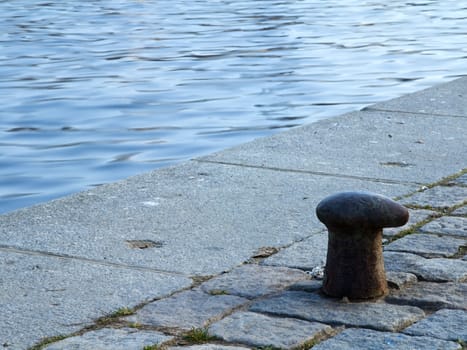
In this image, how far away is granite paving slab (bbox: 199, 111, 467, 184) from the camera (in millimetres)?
5660

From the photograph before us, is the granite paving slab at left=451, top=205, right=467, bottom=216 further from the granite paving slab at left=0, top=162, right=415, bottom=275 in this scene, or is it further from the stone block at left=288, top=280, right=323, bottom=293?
the stone block at left=288, top=280, right=323, bottom=293

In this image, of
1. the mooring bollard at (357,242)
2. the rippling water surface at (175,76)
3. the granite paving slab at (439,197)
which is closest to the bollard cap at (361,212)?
the mooring bollard at (357,242)

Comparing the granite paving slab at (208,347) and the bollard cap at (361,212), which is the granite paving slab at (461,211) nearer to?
the bollard cap at (361,212)

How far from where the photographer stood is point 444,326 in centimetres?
336

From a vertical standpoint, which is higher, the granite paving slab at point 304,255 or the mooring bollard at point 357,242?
the mooring bollard at point 357,242

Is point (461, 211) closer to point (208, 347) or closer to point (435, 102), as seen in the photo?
point (208, 347)

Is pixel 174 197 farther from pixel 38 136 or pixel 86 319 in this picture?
pixel 38 136

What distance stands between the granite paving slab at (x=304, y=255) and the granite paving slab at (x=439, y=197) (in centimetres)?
76

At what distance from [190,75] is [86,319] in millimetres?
7868

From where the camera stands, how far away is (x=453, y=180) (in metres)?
5.44

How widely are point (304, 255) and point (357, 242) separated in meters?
0.58

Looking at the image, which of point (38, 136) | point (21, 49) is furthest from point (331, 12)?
point (38, 136)

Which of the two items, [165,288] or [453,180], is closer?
[165,288]

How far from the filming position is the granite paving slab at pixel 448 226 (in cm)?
446
